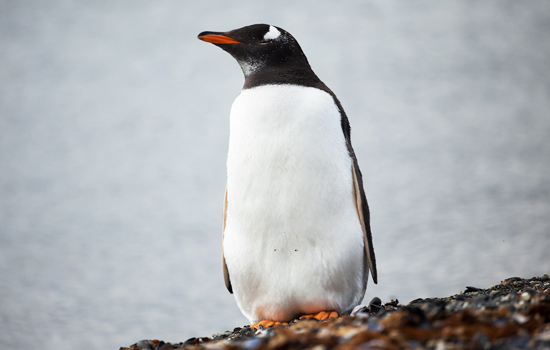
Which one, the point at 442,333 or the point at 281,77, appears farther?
the point at 281,77

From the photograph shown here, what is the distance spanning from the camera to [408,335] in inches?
38.5

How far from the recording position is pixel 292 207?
2.03 metres

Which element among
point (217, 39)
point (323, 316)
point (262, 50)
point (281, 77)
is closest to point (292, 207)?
point (323, 316)

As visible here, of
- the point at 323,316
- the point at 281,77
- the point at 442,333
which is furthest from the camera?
the point at 281,77

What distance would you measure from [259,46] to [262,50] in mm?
25

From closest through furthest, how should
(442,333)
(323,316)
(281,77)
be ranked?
(442,333), (323,316), (281,77)

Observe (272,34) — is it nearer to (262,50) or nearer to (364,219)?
(262,50)

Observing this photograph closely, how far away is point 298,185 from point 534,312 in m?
1.10

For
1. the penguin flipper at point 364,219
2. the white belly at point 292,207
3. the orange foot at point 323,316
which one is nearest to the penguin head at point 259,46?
the white belly at point 292,207

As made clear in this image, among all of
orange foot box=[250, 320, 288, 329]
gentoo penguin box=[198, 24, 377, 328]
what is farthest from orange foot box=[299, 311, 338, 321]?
orange foot box=[250, 320, 288, 329]

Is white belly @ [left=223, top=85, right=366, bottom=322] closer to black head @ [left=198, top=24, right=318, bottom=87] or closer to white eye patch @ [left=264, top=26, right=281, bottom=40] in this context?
black head @ [left=198, top=24, right=318, bottom=87]

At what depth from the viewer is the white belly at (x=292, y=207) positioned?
204 cm

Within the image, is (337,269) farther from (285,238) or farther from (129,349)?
(129,349)

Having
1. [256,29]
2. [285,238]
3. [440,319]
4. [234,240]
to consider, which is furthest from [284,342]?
[256,29]
